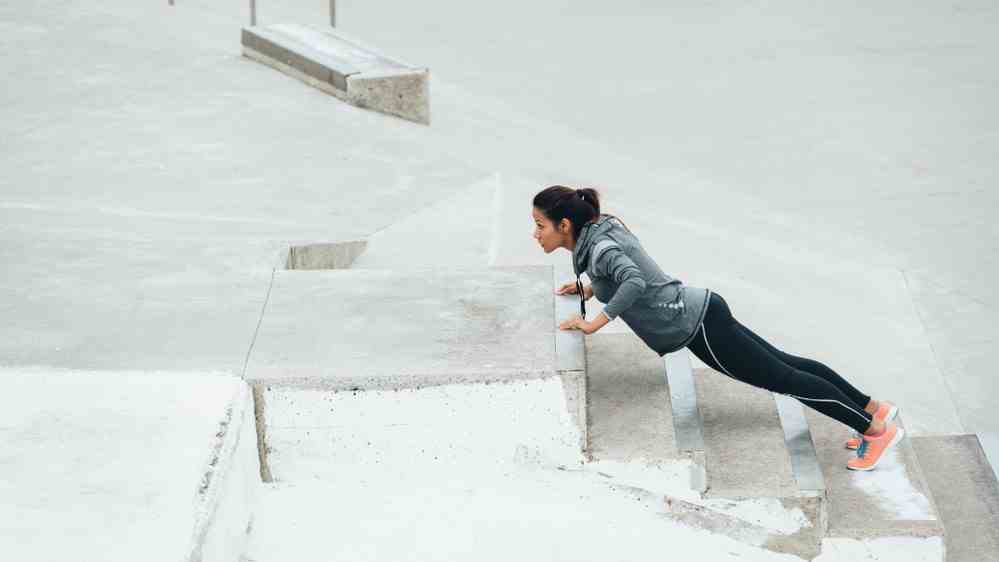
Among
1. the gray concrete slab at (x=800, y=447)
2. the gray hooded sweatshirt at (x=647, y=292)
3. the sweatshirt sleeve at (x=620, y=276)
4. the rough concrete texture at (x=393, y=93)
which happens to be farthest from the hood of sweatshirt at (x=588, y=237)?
the rough concrete texture at (x=393, y=93)

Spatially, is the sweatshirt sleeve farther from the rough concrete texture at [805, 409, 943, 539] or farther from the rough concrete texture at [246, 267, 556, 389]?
the rough concrete texture at [805, 409, 943, 539]

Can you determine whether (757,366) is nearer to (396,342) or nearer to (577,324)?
(577,324)

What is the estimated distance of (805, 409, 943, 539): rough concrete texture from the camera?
18.1 ft

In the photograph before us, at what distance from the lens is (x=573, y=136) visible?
1134 centimetres

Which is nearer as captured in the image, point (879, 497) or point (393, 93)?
point (879, 497)

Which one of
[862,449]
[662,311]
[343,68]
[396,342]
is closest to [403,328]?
[396,342]

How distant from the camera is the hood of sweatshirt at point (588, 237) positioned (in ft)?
18.8

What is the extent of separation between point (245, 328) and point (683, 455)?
2.04 metres

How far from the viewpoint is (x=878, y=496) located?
575 cm

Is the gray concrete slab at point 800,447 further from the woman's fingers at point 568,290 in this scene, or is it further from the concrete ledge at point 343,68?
the concrete ledge at point 343,68

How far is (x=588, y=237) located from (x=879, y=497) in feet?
5.58

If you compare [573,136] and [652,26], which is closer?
[573,136]

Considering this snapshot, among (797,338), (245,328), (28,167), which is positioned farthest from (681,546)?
(28,167)

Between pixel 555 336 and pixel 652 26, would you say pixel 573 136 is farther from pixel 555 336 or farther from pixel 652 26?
pixel 555 336
